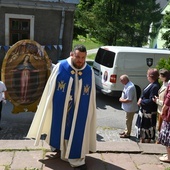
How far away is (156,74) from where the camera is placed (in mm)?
5984

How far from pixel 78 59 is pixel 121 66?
21.1 feet

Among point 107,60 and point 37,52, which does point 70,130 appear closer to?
point 37,52

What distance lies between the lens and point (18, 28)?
11406 mm

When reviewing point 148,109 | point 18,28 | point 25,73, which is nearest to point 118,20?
point 18,28

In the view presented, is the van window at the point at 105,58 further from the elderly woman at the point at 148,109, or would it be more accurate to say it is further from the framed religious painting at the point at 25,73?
the elderly woman at the point at 148,109

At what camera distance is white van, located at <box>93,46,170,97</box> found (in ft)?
33.4

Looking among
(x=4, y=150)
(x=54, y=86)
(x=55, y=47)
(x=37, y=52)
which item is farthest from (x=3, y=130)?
(x=55, y=47)

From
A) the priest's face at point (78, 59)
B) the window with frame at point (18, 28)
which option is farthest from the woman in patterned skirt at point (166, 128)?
the window with frame at point (18, 28)

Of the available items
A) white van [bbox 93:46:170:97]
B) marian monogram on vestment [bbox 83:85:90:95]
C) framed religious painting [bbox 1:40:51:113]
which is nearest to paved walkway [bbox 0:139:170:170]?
marian monogram on vestment [bbox 83:85:90:95]

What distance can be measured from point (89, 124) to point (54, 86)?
0.71 meters

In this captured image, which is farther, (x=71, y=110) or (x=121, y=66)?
(x=121, y=66)

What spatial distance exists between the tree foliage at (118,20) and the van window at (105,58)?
640 cm

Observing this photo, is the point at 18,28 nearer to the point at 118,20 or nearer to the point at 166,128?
the point at 118,20

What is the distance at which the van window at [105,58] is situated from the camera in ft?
34.0
